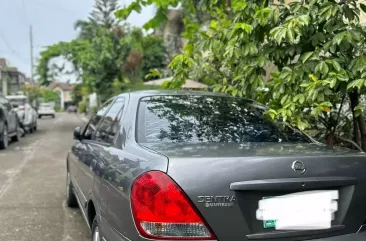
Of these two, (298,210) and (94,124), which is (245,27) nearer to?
(94,124)

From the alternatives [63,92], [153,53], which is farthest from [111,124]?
[63,92]

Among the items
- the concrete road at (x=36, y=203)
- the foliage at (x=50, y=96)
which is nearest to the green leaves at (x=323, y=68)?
the concrete road at (x=36, y=203)

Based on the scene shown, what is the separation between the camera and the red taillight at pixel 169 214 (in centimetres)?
210

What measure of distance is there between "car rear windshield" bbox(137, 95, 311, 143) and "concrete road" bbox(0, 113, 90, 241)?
196 cm

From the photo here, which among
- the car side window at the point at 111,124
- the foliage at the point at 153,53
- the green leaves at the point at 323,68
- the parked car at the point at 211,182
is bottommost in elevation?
the parked car at the point at 211,182

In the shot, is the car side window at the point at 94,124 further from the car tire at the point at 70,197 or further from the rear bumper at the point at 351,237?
the rear bumper at the point at 351,237

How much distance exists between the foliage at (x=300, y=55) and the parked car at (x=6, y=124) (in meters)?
8.76

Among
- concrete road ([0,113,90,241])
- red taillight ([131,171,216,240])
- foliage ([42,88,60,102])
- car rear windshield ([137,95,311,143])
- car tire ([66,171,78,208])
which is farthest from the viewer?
foliage ([42,88,60,102])

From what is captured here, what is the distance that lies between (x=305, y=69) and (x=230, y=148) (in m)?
1.69

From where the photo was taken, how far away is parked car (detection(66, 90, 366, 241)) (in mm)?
2119

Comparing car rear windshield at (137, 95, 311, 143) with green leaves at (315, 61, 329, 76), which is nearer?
car rear windshield at (137, 95, 311, 143)

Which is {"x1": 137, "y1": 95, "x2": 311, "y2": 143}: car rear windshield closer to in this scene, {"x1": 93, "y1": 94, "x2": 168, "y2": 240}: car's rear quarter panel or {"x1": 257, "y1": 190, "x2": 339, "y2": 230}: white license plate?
{"x1": 93, "y1": 94, "x2": 168, "y2": 240}: car's rear quarter panel

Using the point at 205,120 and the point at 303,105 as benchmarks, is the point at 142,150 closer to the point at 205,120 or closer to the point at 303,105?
the point at 205,120

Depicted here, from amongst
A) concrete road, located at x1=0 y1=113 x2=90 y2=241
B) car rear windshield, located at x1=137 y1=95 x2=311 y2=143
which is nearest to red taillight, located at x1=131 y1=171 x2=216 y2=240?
car rear windshield, located at x1=137 y1=95 x2=311 y2=143
